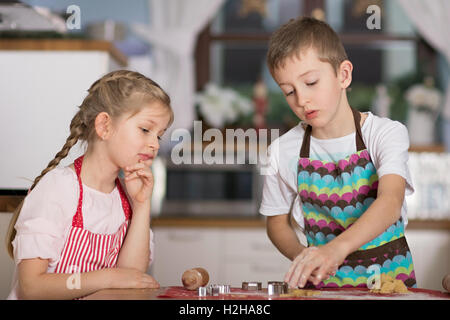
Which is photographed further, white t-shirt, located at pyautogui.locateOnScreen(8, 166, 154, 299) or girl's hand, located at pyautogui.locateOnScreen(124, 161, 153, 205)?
girl's hand, located at pyautogui.locateOnScreen(124, 161, 153, 205)

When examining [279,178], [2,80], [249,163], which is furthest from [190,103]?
[279,178]

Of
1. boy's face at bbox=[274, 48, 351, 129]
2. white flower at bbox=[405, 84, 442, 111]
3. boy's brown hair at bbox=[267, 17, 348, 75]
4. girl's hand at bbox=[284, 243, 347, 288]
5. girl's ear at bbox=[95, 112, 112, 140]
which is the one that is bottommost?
girl's hand at bbox=[284, 243, 347, 288]

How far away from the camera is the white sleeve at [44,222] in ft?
2.80

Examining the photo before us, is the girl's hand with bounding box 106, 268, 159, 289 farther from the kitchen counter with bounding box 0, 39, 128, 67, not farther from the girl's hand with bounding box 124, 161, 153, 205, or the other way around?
the kitchen counter with bounding box 0, 39, 128, 67

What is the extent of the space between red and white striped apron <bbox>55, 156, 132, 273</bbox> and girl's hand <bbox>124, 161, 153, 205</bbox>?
2.8 inches

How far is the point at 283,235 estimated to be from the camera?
3.69ft

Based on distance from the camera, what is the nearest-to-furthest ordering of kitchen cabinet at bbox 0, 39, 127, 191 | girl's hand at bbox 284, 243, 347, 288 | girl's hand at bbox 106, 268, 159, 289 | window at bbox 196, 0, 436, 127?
girl's hand at bbox 284, 243, 347, 288, girl's hand at bbox 106, 268, 159, 289, kitchen cabinet at bbox 0, 39, 127, 191, window at bbox 196, 0, 436, 127

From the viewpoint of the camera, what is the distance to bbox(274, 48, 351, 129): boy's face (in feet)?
3.21

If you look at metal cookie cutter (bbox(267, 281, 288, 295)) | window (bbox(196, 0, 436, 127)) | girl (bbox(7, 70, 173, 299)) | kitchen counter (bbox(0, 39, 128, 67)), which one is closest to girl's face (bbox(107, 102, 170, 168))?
girl (bbox(7, 70, 173, 299))

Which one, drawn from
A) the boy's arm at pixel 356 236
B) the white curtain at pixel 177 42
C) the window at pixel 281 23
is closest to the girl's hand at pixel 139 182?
the boy's arm at pixel 356 236

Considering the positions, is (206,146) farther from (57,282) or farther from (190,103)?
(57,282)

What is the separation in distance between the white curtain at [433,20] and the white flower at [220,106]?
0.92 meters

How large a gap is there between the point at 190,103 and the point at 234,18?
1.81 ft

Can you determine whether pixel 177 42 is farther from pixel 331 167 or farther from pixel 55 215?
pixel 55 215
